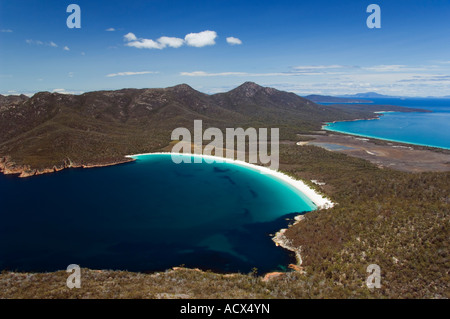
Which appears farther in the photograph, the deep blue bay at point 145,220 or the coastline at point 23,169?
the coastline at point 23,169

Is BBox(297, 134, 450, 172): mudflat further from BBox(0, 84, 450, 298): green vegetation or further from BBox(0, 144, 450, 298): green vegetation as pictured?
BBox(0, 144, 450, 298): green vegetation

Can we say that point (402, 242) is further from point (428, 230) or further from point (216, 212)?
point (216, 212)

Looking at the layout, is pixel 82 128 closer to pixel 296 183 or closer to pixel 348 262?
pixel 296 183

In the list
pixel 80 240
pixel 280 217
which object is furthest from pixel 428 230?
pixel 80 240
